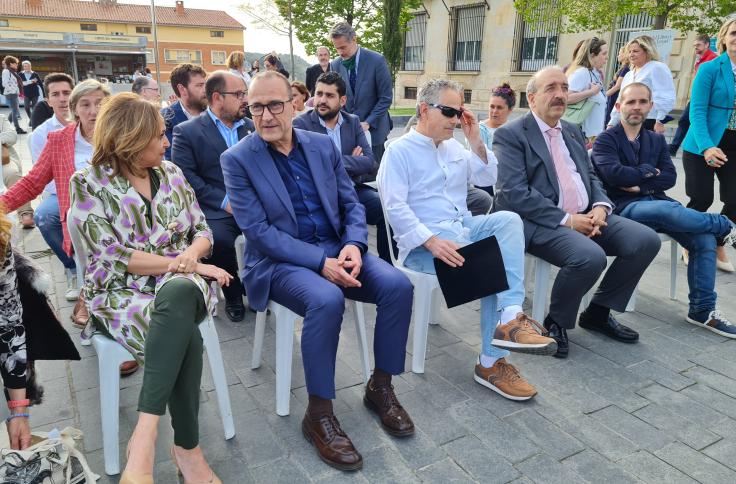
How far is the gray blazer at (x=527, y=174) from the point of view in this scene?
3203 millimetres

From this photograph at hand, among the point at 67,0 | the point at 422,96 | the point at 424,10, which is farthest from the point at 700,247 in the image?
the point at 67,0

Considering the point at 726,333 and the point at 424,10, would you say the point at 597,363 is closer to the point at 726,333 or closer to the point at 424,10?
the point at 726,333

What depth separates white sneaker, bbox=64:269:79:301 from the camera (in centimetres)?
376

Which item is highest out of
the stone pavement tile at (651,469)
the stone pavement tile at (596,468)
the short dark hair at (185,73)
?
the short dark hair at (185,73)

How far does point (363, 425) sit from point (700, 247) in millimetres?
2624

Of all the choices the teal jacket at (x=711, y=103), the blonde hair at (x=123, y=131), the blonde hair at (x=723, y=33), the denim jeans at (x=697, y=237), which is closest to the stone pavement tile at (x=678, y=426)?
the denim jeans at (x=697, y=237)

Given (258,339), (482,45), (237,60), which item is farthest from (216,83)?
(482,45)

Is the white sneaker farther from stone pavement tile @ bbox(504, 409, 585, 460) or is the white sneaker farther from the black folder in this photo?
stone pavement tile @ bbox(504, 409, 585, 460)

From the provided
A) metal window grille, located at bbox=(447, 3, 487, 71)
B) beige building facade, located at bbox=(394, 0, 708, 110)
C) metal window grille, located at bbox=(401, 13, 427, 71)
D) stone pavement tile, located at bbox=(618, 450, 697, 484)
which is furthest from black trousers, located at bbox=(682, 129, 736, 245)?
metal window grille, located at bbox=(401, 13, 427, 71)

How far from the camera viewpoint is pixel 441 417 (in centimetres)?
247

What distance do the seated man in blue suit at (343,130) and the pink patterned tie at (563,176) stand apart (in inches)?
54.9

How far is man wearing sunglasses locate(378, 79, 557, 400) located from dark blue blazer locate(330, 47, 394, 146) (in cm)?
255

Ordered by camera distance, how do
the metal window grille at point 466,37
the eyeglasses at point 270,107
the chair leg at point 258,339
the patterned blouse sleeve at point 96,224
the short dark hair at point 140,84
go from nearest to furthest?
1. the patterned blouse sleeve at point 96,224
2. the eyeglasses at point 270,107
3. the chair leg at point 258,339
4. the short dark hair at point 140,84
5. the metal window grille at point 466,37

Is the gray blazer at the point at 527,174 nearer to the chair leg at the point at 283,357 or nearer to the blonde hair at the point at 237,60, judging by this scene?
the chair leg at the point at 283,357
